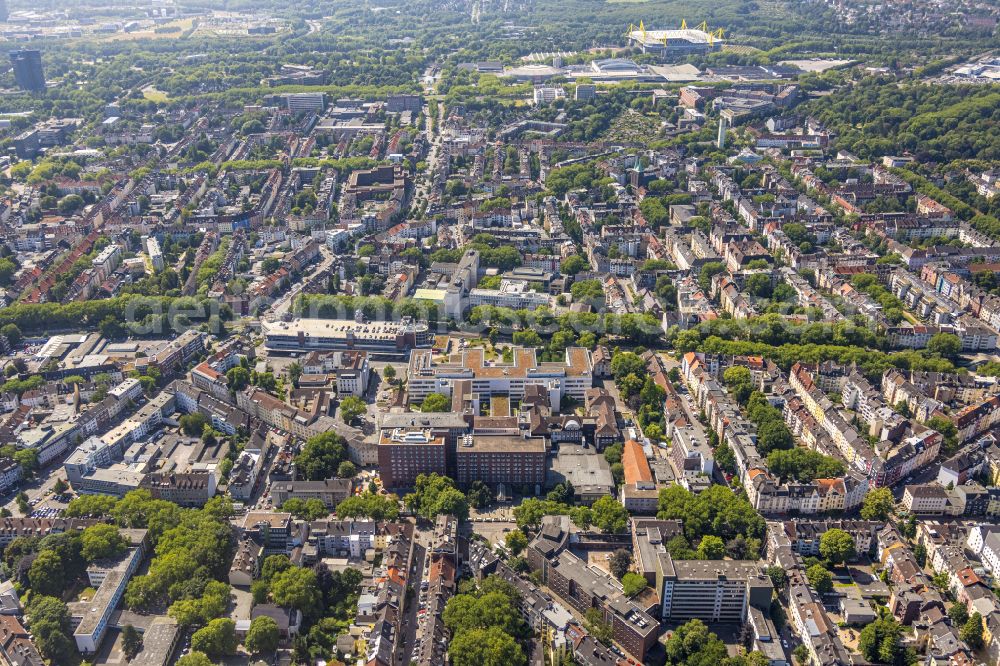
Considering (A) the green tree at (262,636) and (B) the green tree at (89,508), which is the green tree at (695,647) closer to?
(A) the green tree at (262,636)

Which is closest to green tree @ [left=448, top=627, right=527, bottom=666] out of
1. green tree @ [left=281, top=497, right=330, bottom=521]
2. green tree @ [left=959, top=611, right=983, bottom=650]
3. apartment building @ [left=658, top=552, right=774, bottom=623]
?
apartment building @ [left=658, top=552, right=774, bottom=623]

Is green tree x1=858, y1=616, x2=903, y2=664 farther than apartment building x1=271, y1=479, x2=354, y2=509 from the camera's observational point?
No

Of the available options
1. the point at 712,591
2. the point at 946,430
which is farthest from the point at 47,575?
the point at 946,430

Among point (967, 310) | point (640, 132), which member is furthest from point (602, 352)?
point (640, 132)

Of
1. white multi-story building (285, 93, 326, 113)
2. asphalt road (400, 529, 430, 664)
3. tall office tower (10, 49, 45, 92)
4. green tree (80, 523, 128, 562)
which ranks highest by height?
tall office tower (10, 49, 45, 92)

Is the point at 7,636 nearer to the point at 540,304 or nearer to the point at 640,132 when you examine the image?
the point at 540,304

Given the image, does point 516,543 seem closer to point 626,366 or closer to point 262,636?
point 262,636

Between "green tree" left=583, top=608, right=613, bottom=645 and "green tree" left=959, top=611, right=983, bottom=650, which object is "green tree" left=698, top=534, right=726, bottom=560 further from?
"green tree" left=959, top=611, right=983, bottom=650
